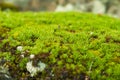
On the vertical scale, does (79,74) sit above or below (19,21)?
below

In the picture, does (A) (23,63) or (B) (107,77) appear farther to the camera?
(A) (23,63)

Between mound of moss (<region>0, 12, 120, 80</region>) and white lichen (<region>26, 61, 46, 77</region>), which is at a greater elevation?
mound of moss (<region>0, 12, 120, 80</region>)

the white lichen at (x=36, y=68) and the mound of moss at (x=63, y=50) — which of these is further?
the white lichen at (x=36, y=68)

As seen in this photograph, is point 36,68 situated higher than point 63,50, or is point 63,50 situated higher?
point 63,50

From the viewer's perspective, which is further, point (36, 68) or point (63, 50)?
point (63, 50)

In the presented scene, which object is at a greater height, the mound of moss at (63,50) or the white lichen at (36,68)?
the mound of moss at (63,50)

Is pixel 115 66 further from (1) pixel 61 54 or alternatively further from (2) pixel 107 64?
(1) pixel 61 54

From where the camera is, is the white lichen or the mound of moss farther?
the white lichen

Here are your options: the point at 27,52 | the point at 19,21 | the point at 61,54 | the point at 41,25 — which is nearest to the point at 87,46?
the point at 61,54
